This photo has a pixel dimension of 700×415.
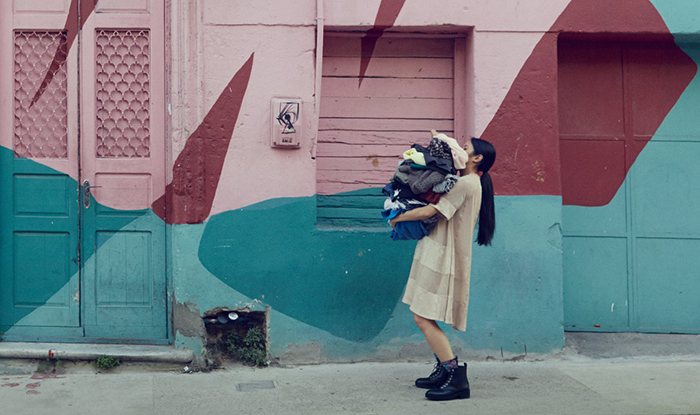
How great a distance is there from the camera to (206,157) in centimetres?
473

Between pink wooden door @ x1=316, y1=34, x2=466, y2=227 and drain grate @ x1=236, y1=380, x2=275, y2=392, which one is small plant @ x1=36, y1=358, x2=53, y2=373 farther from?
pink wooden door @ x1=316, y1=34, x2=466, y2=227

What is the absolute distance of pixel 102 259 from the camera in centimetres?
491

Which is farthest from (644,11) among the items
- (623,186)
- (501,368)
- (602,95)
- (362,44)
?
(501,368)

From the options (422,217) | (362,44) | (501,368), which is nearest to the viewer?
(422,217)

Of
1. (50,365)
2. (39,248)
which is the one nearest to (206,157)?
(39,248)

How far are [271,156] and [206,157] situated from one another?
499mm

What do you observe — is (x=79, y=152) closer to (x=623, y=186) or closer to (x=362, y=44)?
(x=362, y=44)

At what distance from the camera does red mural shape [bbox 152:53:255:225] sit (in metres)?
4.70

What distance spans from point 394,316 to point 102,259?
2378 mm

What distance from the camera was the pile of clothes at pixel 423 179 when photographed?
3811 mm

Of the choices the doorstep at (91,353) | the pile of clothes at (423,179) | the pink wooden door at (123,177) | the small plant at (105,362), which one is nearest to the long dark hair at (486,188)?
the pile of clothes at (423,179)

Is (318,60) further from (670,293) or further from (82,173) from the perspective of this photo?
(670,293)

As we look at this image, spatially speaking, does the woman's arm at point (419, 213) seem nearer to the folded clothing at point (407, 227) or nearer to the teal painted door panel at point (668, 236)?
the folded clothing at point (407, 227)

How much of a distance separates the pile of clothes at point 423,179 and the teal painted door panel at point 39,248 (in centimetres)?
268
